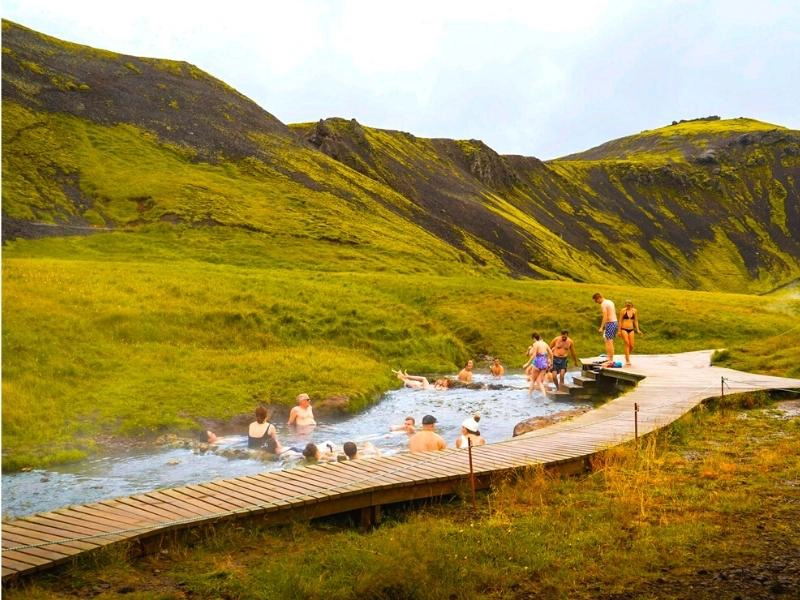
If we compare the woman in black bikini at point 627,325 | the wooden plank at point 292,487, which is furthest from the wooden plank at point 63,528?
the woman in black bikini at point 627,325

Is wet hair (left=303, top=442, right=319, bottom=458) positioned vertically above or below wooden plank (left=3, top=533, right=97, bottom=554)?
below

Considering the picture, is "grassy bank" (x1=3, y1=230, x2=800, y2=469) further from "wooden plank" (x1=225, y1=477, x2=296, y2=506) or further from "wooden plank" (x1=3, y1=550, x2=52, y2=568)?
"wooden plank" (x1=3, y1=550, x2=52, y2=568)

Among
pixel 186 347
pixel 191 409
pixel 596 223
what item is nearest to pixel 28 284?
pixel 186 347

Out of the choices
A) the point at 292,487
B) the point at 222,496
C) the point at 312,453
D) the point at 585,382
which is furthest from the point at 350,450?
the point at 585,382

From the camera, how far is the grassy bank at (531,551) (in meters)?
8.47

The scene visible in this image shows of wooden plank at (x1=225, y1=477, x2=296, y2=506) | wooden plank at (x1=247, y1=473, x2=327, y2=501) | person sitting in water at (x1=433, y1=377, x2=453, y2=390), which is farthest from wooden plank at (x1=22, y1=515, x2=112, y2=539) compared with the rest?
person sitting in water at (x1=433, y1=377, x2=453, y2=390)

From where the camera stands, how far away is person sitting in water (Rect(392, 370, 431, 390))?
109ft

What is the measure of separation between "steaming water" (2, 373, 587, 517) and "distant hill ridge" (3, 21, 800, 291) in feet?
130

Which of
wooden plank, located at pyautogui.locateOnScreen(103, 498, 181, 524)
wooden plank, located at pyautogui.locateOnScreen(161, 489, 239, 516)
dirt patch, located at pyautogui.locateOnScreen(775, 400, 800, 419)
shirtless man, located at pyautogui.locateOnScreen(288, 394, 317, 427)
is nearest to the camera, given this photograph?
wooden plank, located at pyautogui.locateOnScreen(103, 498, 181, 524)

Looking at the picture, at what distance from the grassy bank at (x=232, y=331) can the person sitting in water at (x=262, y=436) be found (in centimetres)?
268

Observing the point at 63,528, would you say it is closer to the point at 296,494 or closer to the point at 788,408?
the point at 296,494

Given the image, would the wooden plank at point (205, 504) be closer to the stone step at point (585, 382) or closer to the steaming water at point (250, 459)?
the steaming water at point (250, 459)

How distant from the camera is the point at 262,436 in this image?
68.6 ft

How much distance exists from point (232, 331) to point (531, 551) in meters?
26.5
